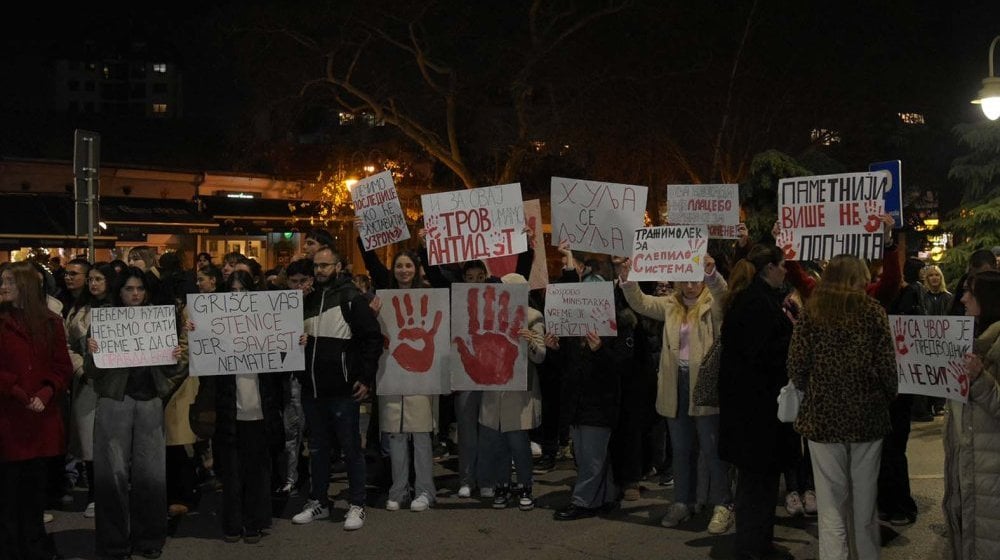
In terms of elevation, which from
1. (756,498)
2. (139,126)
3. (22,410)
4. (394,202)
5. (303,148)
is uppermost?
(139,126)

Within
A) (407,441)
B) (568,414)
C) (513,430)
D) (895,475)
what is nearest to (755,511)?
(895,475)

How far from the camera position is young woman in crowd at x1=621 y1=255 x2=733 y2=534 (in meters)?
7.33

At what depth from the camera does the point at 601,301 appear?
7.62 metres

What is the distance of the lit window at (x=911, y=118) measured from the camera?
110 feet

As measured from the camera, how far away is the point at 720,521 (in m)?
7.23

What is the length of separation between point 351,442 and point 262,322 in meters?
1.18

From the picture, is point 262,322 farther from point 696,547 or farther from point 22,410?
point 696,547

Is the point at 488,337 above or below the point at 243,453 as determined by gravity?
above

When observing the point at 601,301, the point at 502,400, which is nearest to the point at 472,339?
the point at 502,400

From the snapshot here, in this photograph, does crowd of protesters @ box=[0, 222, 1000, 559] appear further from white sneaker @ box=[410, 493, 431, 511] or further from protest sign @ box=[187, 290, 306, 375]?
protest sign @ box=[187, 290, 306, 375]

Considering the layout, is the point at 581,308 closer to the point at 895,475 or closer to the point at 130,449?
the point at 895,475

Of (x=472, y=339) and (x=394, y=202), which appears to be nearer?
(x=472, y=339)

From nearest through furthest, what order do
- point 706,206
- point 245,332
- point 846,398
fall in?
1. point 846,398
2. point 245,332
3. point 706,206

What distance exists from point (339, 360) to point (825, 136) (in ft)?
91.3
